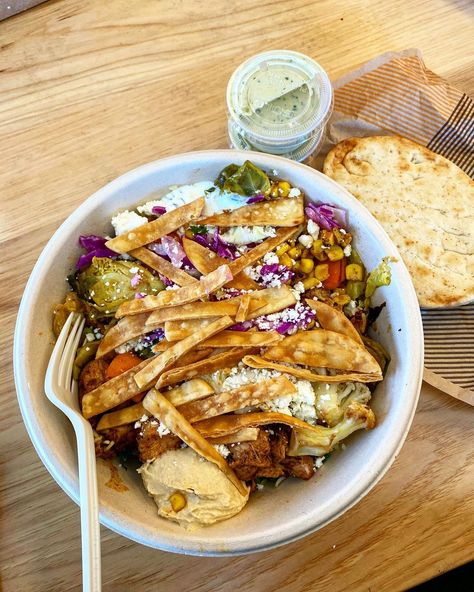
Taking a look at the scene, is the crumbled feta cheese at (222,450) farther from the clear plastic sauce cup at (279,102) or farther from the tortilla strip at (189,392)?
the clear plastic sauce cup at (279,102)

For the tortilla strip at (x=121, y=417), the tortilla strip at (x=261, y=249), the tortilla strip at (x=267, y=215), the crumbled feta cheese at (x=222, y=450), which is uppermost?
the tortilla strip at (x=267, y=215)

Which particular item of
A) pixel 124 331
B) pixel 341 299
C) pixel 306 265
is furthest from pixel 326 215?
pixel 124 331

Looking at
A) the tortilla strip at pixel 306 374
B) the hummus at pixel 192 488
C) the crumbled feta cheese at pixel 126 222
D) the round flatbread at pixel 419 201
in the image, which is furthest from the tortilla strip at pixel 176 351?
the round flatbread at pixel 419 201

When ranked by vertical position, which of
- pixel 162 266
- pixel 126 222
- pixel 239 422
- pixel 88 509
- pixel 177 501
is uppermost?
pixel 126 222

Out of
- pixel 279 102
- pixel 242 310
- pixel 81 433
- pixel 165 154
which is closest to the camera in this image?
pixel 81 433

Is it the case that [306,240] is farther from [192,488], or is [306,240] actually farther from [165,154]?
[192,488]
